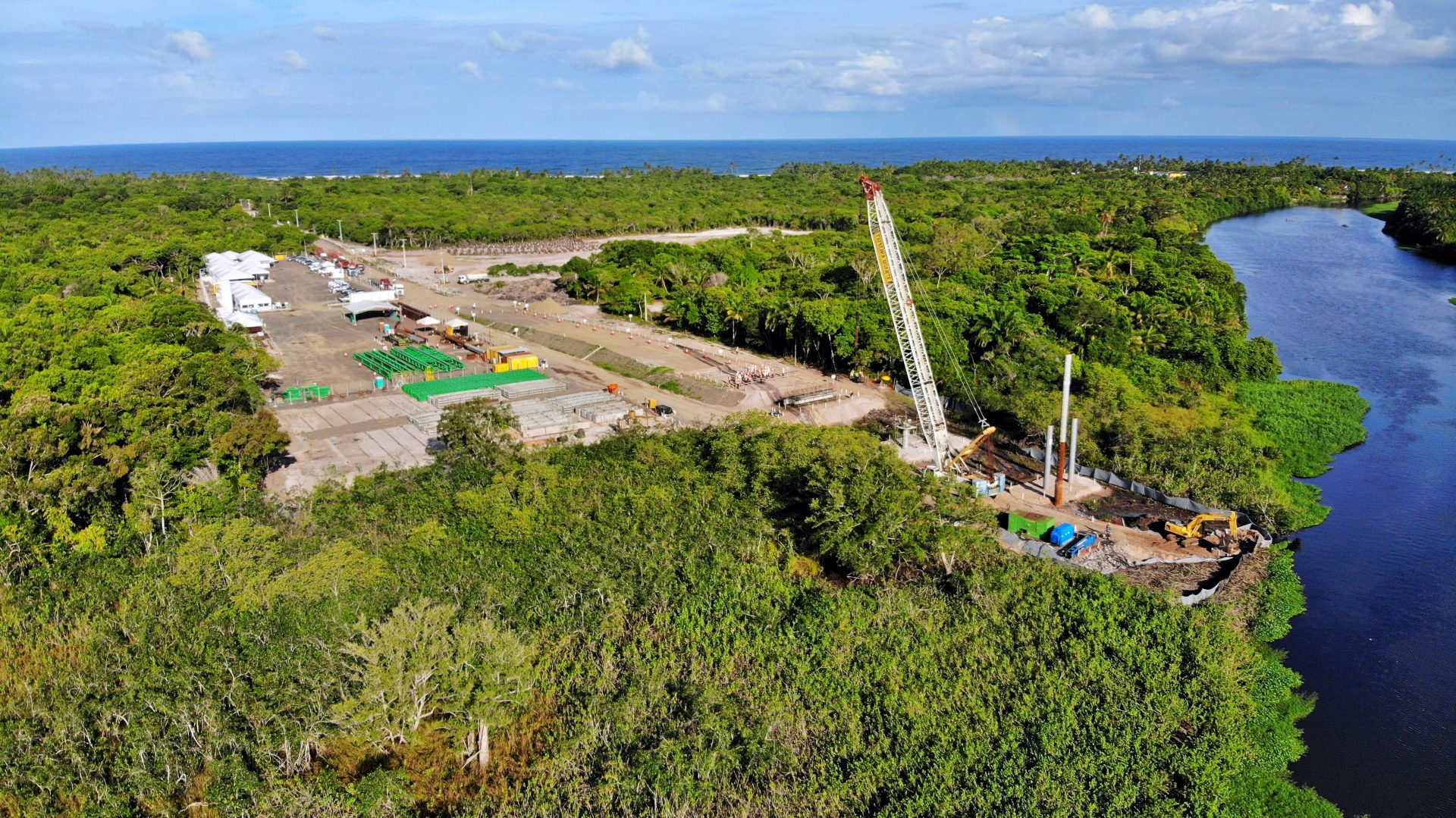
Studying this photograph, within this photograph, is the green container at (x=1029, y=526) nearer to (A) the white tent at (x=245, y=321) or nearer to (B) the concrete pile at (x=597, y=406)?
(B) the concrete pile at (x=597, y=406)

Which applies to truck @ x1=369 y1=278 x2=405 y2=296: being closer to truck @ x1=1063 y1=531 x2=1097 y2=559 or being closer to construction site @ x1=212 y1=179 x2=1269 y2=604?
construction site @ x1=212 y1=179 x2=1269 y2=604

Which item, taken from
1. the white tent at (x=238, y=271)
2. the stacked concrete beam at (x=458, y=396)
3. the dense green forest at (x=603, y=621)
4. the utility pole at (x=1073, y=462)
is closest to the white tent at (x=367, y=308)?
the white tent at (x=238, y=271)

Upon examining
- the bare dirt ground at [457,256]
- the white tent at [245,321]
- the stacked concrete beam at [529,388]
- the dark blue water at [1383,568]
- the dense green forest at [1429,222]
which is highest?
the dense green forest at [1429,222]

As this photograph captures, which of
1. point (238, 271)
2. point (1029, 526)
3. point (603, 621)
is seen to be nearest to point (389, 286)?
point (238, 271)

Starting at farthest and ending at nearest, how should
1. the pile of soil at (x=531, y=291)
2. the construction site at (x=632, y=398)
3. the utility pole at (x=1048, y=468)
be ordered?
the pile of soil at (x=531, y=291), the utility pole at (x=1048, y=468), the construction site at (x=632, y=398)

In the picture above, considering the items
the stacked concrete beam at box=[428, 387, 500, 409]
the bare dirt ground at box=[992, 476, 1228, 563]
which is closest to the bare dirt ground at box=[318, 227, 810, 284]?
→ the stacked concrete beam at box=[428, 387, 500, 409]

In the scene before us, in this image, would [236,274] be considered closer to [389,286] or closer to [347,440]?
[389,286]
